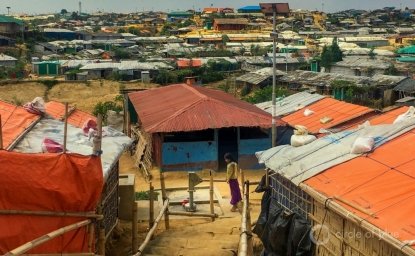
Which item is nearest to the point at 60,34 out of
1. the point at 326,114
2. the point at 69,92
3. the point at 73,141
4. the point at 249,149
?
the point at 69,92

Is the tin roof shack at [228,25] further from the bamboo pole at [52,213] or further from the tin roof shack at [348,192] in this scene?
the bamboo pole at [52,213]

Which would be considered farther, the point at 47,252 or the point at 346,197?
the point at 346,197

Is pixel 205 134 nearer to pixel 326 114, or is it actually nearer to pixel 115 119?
pixel 326 114

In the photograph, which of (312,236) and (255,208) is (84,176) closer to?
(312,236)

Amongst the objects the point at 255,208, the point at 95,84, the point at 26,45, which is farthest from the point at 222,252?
the point at 26,45

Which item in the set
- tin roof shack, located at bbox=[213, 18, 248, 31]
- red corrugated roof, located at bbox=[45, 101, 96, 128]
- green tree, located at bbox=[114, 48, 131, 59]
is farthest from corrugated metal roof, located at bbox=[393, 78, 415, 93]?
tin roof shack, located at bbox=[213, 18, 248, 31]

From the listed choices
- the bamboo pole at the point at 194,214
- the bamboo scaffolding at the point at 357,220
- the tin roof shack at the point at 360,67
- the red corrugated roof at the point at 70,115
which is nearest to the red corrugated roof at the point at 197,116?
the red corrugated roof at the point at 70,115

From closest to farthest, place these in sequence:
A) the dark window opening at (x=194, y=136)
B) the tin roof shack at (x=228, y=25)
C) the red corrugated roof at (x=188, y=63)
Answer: the dark window opening at (x=194, y=136) → the red corrugated roof at (x=188, y=63) → the tin roof shack at (x=228, y=25)

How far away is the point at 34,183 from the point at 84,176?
0.62 meters

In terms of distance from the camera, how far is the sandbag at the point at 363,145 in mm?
8758

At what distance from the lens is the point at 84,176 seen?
6852 mm

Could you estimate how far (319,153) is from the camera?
9.49 metres

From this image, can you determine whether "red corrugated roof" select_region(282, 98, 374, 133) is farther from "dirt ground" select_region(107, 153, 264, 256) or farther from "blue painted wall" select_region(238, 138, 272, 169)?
"dirt ground" select_region(107, 153, 264, 256)

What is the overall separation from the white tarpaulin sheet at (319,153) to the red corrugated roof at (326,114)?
658 cm
